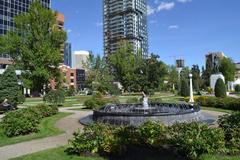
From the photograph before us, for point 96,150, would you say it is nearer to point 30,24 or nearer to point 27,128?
point 27,128

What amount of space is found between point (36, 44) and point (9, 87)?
5531 mm

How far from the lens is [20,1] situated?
9269cm

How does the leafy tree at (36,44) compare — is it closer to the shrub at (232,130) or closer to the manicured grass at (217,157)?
the shrub at (232,130)

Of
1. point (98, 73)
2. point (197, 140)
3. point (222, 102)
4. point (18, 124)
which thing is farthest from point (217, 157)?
point (98, 73)

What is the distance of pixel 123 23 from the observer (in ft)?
607

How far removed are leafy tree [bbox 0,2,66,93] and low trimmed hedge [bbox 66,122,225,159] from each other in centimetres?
2448

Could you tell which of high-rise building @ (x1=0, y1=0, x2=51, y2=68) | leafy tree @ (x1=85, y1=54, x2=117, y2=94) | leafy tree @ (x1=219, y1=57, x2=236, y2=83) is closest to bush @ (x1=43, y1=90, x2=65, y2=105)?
leafy tree @ (x1=85, y1=54, x2=117, y2=94)

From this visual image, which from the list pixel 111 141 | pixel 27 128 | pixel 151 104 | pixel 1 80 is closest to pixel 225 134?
pixel 111 141

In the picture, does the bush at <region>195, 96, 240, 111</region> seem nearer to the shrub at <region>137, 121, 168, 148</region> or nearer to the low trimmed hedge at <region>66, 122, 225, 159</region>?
the low trimmed hedge at <region>66, 122, 225, 159</region>

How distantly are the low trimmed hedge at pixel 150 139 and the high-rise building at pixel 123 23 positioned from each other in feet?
555

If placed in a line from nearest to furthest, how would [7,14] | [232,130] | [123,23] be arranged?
[232,130], [7,14], [123,23]

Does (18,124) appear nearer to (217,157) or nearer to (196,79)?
(217,157)

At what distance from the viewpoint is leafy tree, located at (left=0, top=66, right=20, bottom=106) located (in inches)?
1253

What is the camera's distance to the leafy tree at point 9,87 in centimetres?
3183
